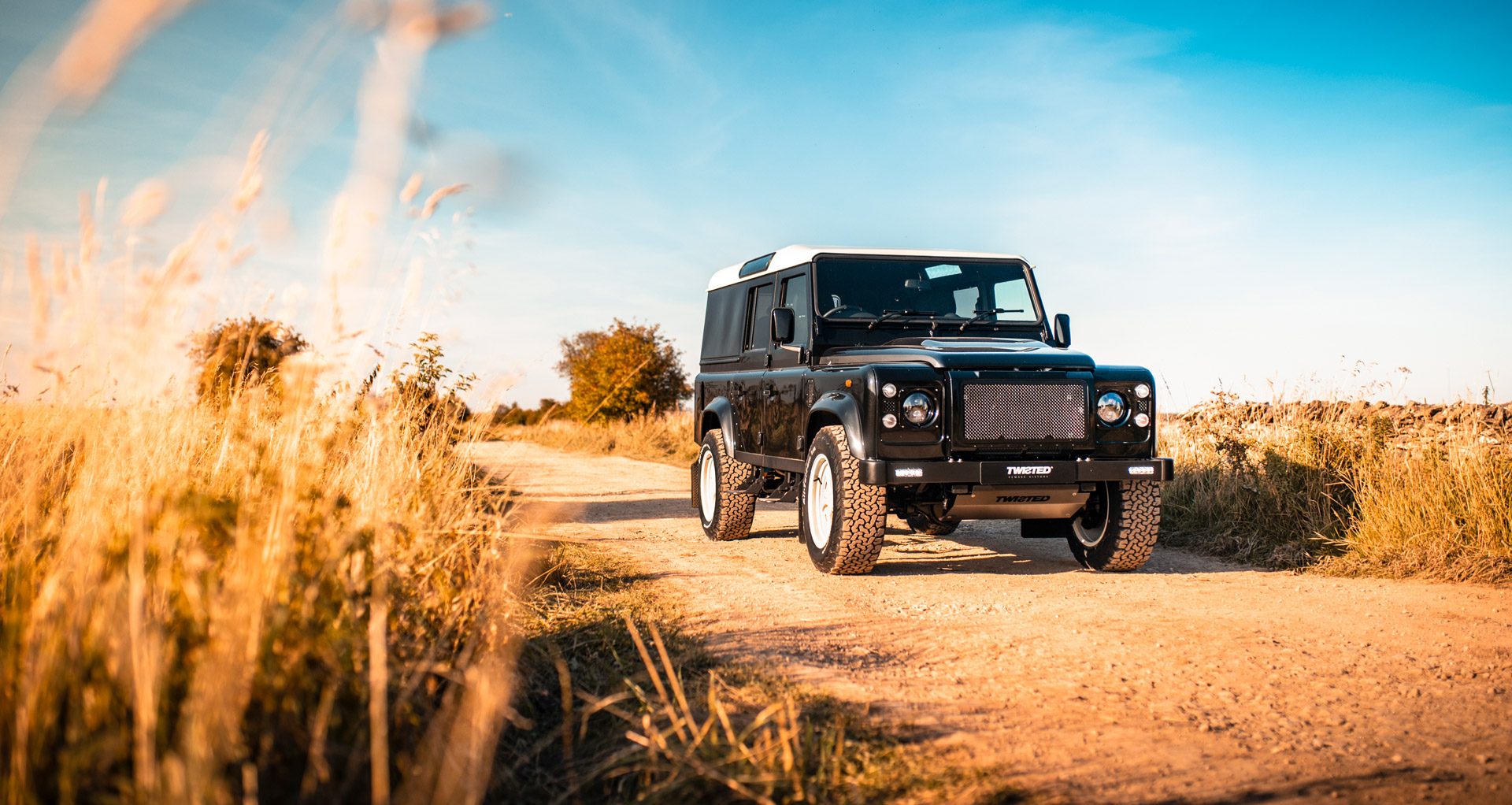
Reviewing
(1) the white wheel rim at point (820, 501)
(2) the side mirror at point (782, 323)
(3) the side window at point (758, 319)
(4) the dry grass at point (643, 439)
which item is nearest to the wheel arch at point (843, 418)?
A: (1) the white wheel rim at point (820, 501)

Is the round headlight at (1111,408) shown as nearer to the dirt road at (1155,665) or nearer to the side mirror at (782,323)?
the dirt road at (1155,665)

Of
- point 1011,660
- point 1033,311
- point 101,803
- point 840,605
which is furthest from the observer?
point 1033,311

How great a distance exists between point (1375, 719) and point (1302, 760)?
0.66 meters

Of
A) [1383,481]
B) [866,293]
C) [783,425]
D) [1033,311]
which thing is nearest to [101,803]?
[783,425]

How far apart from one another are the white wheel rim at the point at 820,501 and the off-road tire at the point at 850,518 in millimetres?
152

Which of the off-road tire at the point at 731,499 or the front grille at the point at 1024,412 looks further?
the off-road tire at the point at 731,499

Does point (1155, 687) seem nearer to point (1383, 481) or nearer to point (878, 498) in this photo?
point (878, 498)

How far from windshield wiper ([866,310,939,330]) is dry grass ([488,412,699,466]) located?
11.6 meters

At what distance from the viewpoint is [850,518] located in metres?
6.11

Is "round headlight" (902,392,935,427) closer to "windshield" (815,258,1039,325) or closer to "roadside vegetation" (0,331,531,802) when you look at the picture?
"windshield" (815,258,1039,325)

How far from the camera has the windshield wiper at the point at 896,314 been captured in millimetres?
7297

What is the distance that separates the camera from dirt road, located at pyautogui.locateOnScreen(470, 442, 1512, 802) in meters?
2.84

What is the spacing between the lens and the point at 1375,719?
3338 mm

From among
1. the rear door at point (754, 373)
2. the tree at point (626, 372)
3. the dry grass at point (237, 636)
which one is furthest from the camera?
the tree at point (626, 372)
